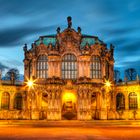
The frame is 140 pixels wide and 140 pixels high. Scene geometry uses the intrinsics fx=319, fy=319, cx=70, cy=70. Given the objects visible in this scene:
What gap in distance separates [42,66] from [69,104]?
990cm

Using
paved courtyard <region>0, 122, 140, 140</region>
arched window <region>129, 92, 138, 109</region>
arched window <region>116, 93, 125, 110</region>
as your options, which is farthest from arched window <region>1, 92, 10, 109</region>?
paved courtyard <region>0, 122, 140, 140</region>

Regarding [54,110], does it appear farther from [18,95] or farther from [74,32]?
[74,32]

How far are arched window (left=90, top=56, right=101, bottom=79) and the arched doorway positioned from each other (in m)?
6.04

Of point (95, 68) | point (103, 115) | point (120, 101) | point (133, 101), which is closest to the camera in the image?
point (103, 115)

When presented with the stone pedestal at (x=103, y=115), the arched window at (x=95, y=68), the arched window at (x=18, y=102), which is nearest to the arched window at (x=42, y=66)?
the arched window at (x=18, y=102)

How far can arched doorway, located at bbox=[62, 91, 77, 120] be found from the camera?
6588cm

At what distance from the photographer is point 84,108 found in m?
63.7

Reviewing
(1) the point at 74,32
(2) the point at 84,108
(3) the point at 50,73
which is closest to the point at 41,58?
(3) the point at 50,73

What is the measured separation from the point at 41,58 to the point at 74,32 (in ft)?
29.7

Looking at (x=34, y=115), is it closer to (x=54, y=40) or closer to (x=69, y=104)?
(x=69, y=104)

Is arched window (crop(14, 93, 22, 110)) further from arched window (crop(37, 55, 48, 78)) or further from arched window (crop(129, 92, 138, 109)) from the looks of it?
arched window (crop(129, 92, 138, 109))

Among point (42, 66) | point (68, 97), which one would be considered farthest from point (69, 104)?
point (42, 66)

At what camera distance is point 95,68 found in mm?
68312

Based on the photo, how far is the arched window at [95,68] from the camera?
67.9 m
